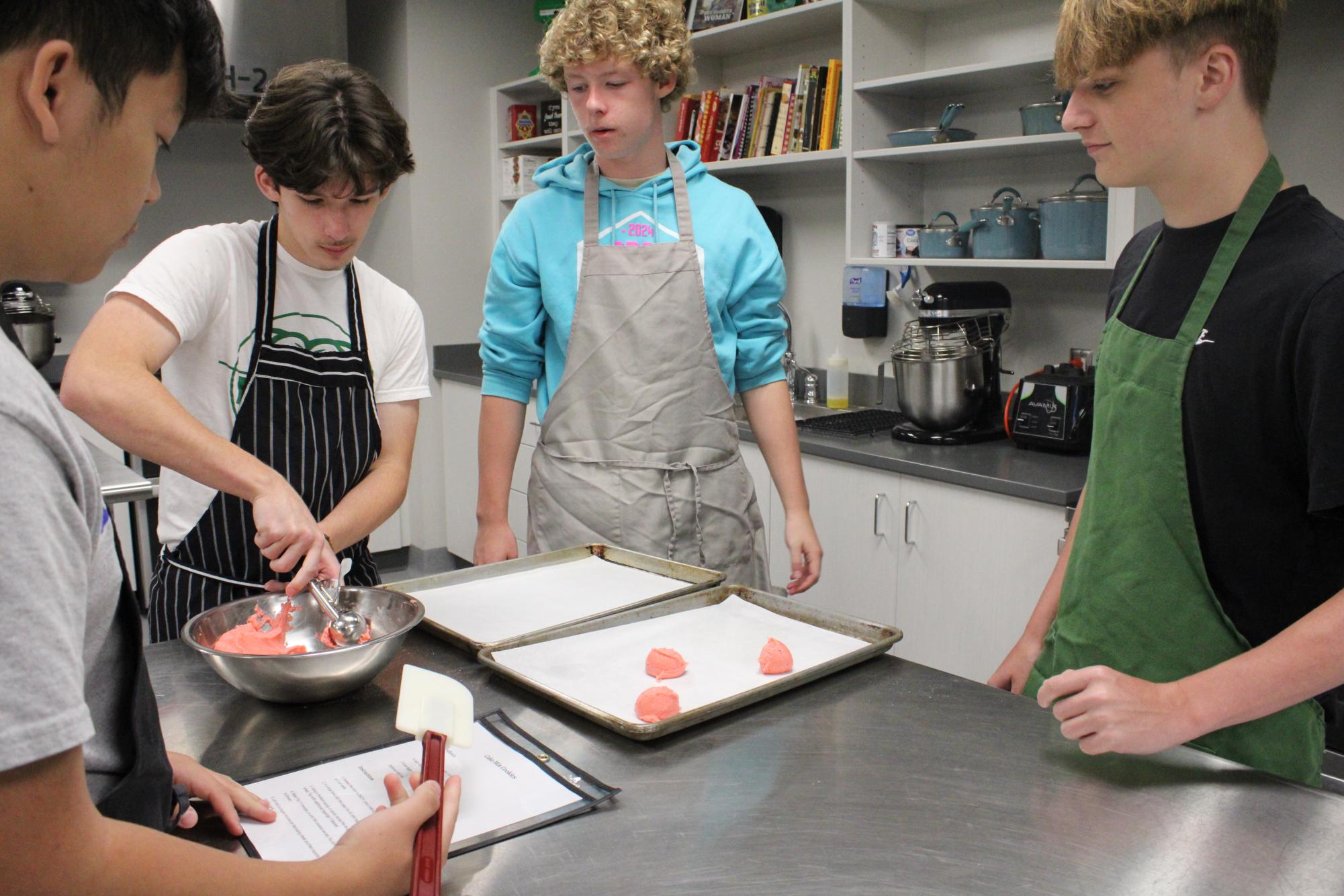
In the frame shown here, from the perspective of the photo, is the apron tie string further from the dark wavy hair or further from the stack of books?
the stack of books

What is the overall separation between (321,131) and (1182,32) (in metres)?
1.03

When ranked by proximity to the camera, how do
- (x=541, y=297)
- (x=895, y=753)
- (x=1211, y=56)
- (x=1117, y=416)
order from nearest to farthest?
(x=895, y=753) < (x=1211, y=56) < (x=1117, y=416) < (x=541, y=297)

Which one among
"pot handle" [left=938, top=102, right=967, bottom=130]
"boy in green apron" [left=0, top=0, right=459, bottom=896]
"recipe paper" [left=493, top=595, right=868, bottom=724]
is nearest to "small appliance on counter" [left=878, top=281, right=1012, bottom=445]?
"pot handle" [left=938, top=102, right=967, bottom=130]

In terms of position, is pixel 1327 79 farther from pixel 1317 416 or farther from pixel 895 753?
pixel 895 753

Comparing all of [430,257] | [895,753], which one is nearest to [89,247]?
[895,753]

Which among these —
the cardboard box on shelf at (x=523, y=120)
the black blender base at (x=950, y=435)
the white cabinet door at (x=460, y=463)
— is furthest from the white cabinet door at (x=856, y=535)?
the cardboard box on shelf at (x=523, y=120)

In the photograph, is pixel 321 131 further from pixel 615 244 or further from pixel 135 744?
pixel 135 744

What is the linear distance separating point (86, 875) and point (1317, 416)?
3.53 ft

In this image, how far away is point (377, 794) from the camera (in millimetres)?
919

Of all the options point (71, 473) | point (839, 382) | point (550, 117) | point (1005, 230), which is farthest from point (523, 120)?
point (71, 473)

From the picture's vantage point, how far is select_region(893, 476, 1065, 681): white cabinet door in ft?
7.79

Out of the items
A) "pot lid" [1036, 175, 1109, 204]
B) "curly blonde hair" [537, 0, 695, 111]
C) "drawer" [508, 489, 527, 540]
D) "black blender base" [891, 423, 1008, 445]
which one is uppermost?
"curly blonde hair" [537, 0, 695, 111]

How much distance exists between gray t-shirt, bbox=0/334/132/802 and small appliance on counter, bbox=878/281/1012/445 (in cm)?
239

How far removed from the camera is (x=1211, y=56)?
112 centimetres
